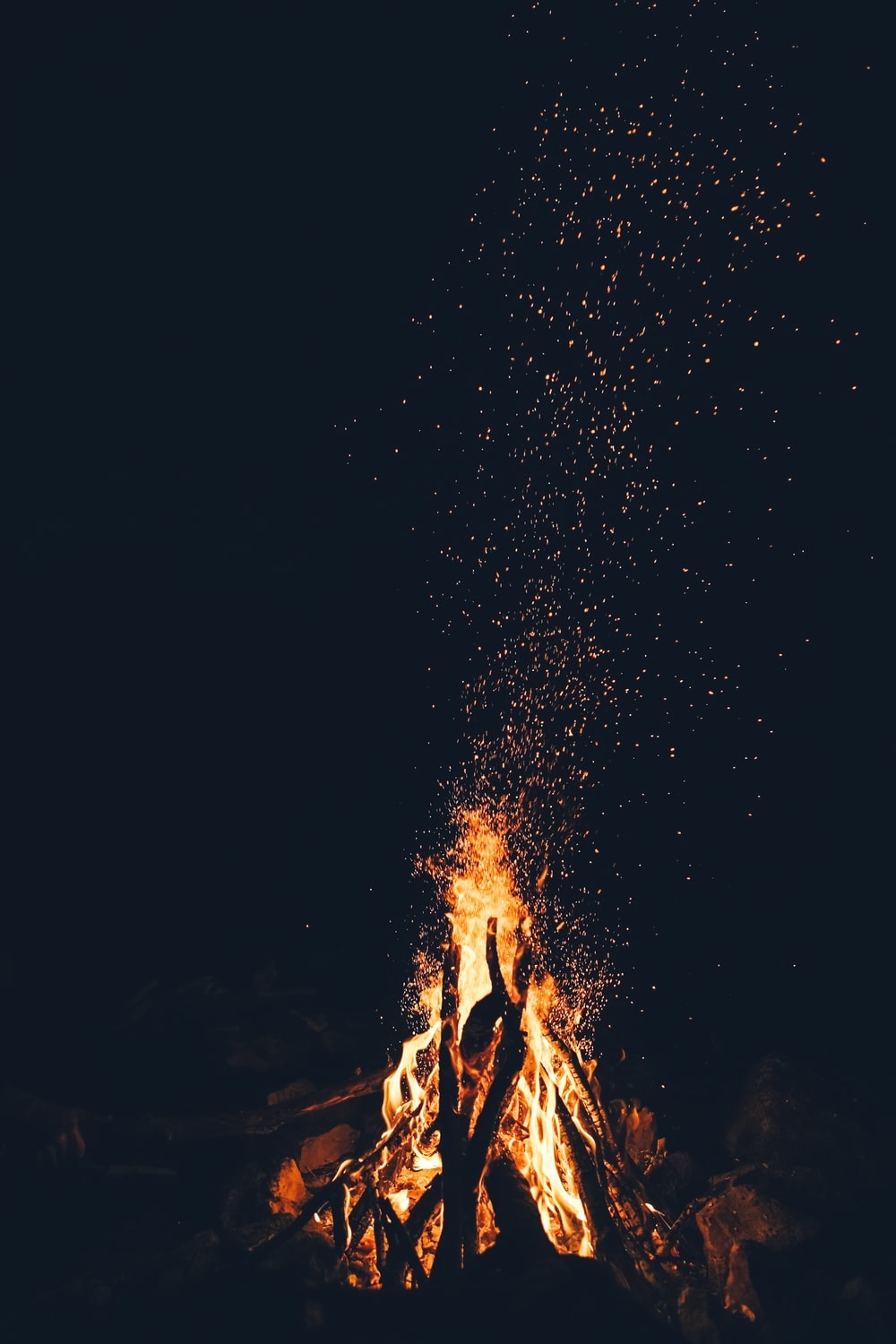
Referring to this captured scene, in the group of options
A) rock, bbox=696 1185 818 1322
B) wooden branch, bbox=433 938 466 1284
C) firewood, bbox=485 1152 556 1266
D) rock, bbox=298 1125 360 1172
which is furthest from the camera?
rock, bbox=298 1125 360 1172

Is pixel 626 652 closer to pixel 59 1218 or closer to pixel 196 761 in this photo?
pixel 196 761

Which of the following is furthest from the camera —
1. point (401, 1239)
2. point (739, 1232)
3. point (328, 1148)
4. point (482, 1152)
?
point (328, 1148)

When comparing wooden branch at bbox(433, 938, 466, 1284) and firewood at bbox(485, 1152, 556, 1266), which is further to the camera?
wooden branch at bbox(433, 938, 466, 1284)

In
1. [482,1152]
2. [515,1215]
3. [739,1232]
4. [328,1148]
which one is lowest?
[739,1232]

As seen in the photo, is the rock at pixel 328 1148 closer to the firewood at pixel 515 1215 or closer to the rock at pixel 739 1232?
the firewood at pixel 515 1215

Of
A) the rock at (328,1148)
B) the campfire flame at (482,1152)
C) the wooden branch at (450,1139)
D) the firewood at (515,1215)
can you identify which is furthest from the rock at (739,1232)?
the rock at (328,1148)

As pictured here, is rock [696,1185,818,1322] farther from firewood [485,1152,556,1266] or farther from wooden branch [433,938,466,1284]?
wooden branch [433,938,466,1284]

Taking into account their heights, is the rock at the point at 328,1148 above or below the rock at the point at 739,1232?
above

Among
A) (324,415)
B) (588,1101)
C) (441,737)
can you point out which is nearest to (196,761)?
(441,737)

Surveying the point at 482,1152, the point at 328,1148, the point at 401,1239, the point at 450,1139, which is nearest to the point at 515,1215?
the point at 482,1152

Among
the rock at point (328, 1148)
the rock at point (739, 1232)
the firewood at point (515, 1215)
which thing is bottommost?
the rock at point (739, 1232)

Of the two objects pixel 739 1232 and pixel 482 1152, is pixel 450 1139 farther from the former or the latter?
pixel 739 1232

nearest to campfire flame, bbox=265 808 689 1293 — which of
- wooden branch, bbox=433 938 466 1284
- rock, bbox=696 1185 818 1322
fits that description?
wooden branch, bbox=433 938 466 1284

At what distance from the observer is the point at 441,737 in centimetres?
634
